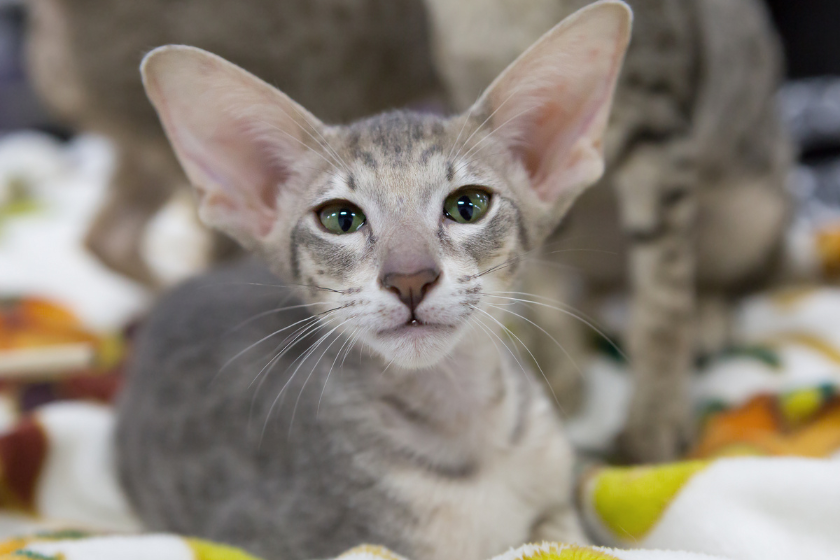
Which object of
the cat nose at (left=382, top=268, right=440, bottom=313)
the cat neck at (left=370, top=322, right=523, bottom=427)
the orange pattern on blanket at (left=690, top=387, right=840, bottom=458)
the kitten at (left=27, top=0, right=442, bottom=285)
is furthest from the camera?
the kitten at (left=27, top=0, right=442, bottom=285)

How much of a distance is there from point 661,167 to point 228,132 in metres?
0.78

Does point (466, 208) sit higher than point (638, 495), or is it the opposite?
point (466, 208)

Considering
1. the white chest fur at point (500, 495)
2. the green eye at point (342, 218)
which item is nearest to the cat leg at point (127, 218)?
the green eye at point (342, 218)

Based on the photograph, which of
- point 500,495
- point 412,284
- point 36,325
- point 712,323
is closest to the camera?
point 412,284

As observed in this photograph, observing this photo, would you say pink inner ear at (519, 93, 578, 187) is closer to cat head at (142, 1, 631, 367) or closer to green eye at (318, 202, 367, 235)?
cat head at (142, 1, 631, 367)

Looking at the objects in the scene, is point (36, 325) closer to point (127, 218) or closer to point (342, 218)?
point (127, 218)

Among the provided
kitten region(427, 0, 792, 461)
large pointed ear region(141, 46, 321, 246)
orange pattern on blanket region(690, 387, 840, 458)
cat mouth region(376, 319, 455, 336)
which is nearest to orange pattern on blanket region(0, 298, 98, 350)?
large pointed ear region(141, 46, 321, 246)

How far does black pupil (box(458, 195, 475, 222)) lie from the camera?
91 centimetres

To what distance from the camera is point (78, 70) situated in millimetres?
1676

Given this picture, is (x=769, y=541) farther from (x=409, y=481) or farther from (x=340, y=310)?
(x=340, y=310)

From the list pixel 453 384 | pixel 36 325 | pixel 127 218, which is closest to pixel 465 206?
pixel 453 384

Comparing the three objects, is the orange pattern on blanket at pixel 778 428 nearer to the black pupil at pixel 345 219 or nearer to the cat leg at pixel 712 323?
the cat leg at pixel 712 323

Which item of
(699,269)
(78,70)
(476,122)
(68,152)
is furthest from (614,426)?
(68,152)

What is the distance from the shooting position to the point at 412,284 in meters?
0.78
